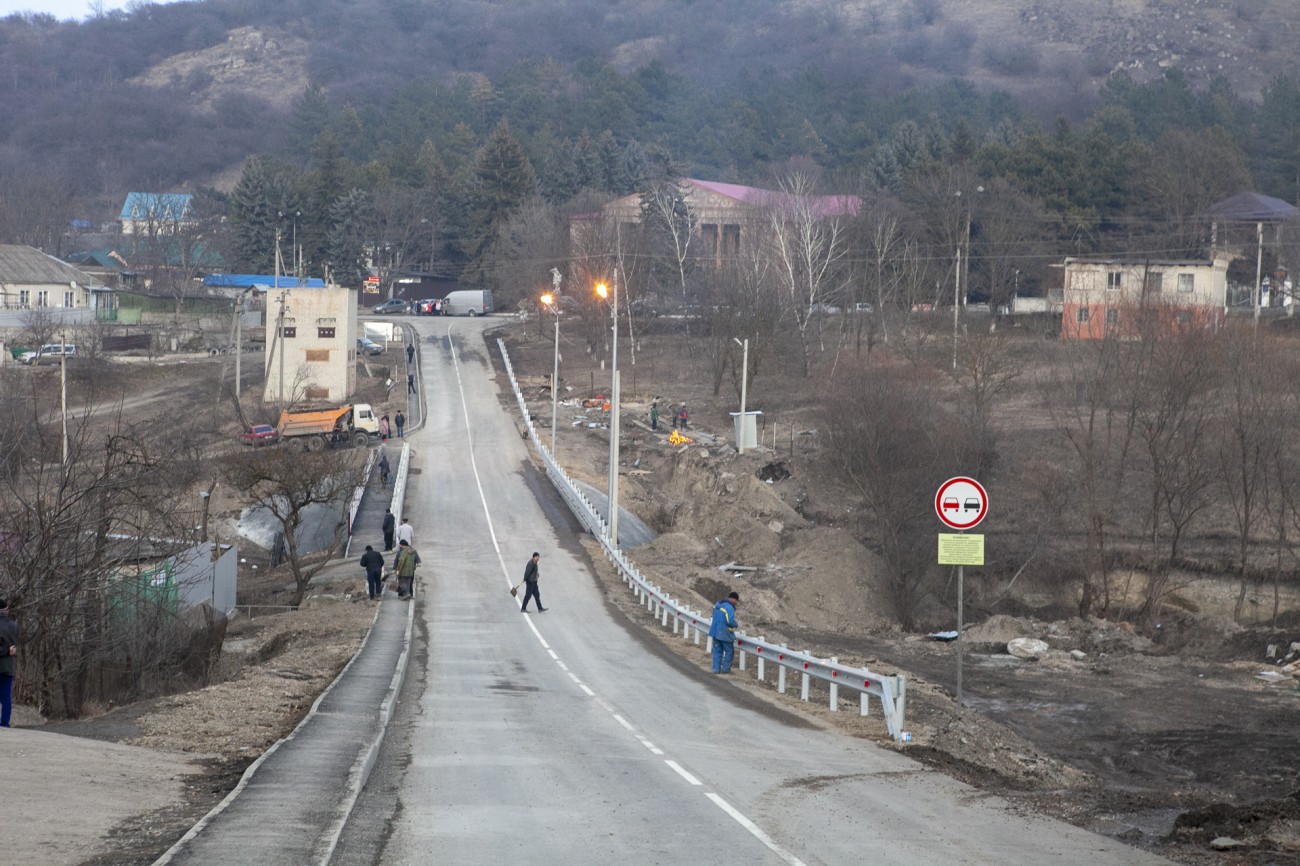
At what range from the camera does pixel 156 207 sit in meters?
141

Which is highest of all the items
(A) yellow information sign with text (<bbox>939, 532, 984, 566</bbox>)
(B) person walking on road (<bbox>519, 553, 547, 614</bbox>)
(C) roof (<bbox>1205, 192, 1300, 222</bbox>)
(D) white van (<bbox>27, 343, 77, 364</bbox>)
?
(C) roof (<bbox>1205, 192, 1300, 222</bbox>)

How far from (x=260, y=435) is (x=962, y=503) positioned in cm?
4885

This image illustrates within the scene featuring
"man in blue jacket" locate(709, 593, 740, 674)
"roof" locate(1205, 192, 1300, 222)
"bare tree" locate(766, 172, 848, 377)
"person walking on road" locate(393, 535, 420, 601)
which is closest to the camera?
"man in blue jacket" locate(709, 593, 740, 674)

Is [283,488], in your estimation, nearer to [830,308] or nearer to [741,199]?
[830,308]

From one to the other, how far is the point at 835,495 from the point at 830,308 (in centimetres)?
4098

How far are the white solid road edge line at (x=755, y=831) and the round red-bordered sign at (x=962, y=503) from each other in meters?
5.60

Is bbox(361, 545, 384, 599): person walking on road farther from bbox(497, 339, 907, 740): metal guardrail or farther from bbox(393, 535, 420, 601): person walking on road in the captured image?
bbox(497, 339, 907, 740): metal guardrail

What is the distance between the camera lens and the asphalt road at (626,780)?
10.1 m

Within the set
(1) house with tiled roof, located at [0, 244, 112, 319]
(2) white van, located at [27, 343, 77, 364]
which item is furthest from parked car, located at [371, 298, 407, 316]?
(2) white van, located at [27, 343, 77, 364]

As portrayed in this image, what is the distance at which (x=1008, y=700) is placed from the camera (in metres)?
24.2

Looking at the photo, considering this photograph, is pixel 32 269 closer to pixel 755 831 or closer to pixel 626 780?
pixel 626 780

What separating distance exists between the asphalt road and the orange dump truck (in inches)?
1333

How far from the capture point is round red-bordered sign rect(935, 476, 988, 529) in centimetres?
1616

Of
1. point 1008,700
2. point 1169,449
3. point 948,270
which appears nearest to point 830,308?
point 948,270
